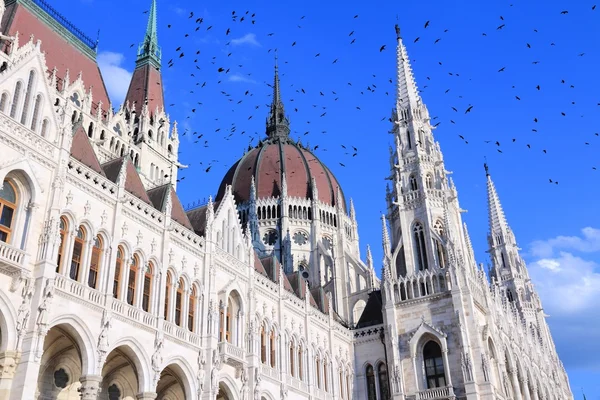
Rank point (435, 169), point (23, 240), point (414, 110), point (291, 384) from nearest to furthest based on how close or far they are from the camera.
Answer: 1. point (23, 240)
2. point (291, 384)
3. point (435, 169)
4. point (414, 110)

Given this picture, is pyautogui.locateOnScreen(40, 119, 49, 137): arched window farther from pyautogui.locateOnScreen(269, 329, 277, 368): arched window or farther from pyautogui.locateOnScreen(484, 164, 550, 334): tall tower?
pyautogui.locateOnScreen(484, 164, 550, 334): tall tower

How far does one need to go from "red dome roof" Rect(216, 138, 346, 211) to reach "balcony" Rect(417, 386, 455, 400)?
1080 inches

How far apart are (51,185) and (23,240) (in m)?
2.40

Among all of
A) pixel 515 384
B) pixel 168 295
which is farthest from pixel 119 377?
pixel 515 384

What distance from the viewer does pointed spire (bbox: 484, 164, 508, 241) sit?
77812 millimetres

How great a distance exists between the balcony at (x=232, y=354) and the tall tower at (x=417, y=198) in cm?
1697

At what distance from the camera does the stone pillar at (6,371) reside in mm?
18870

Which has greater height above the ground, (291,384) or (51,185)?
(51,185)

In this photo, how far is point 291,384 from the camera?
3519cm

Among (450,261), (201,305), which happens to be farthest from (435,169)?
(201,305)

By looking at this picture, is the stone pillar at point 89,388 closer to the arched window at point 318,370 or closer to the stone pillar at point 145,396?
the stone pillar at point 145,396

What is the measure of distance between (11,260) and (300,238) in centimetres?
4143

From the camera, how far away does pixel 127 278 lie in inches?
994

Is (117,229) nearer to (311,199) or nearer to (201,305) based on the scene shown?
(201,305)
